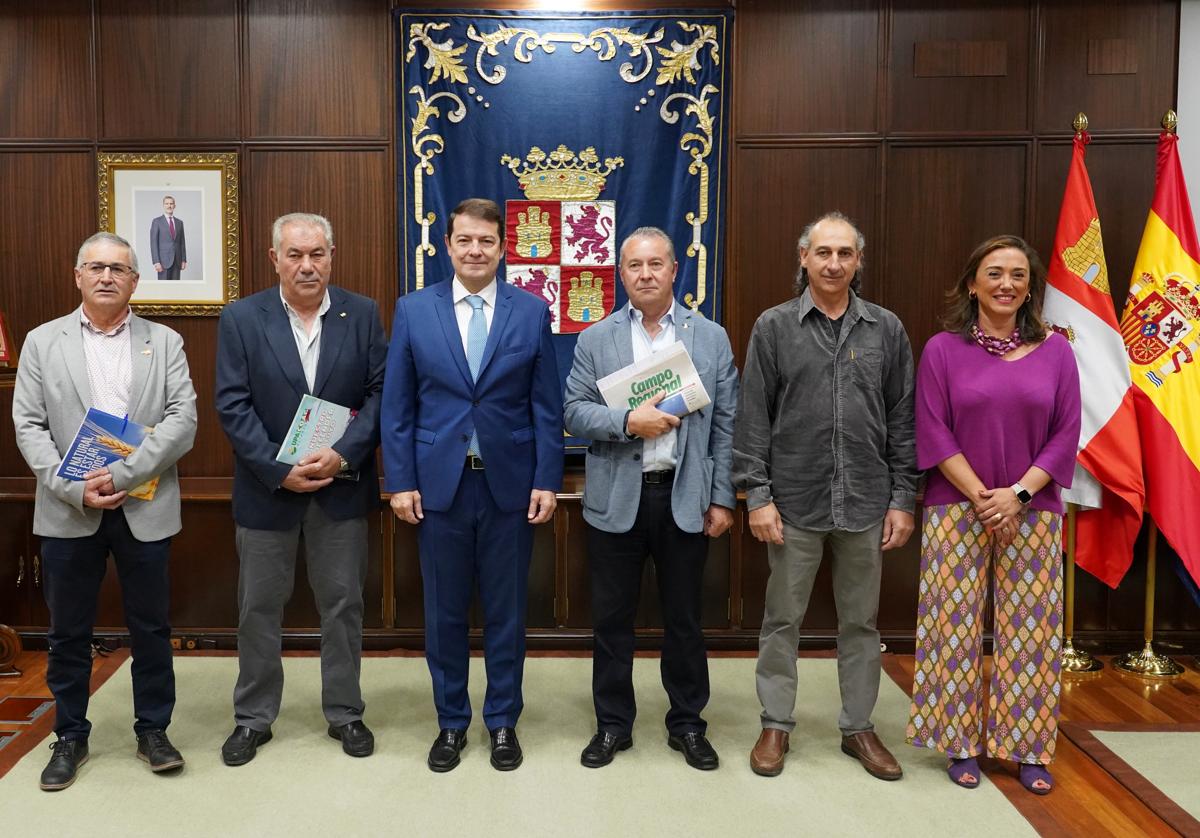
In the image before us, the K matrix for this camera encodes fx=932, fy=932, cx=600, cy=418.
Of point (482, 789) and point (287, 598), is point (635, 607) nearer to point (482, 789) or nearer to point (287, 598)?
point (482, 789)

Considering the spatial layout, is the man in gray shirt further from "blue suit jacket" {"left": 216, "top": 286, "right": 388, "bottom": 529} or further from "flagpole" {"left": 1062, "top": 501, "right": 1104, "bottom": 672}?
"flagpole" {"left": 1062, "top": 501, "right": 1104, "bottom": 672}

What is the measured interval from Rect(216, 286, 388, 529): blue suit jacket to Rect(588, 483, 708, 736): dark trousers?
0.79 metres

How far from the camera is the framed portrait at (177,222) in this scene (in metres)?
4.19

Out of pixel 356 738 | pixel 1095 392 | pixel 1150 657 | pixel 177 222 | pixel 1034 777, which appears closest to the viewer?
pixel 1034 777

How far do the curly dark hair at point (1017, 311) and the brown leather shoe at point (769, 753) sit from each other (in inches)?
53.1

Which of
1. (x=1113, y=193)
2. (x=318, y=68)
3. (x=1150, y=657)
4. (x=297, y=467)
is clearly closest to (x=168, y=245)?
(x=318, y=68)

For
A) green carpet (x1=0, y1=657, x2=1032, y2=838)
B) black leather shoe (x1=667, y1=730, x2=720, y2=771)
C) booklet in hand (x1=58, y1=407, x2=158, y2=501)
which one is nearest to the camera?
green carpet (x1=0, y1=657, x2=1032, y2=838)

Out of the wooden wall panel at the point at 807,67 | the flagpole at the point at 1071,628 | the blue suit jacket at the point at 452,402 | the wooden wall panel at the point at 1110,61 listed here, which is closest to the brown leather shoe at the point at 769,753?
the blue suit jacket at the point at 452,402

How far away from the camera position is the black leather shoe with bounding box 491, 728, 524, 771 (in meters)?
2.83

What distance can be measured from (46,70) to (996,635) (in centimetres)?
450

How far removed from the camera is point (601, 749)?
2.89 m

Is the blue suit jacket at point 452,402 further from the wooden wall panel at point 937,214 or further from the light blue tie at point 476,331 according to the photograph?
the wooden wall panel at point 937,214

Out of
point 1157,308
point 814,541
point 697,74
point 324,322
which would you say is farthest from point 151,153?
point 1157,308

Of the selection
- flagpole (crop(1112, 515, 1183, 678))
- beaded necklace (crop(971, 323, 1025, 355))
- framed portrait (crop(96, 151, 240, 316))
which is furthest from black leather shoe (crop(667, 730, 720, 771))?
framed portrait (crop(96, 151, 240, 316))
